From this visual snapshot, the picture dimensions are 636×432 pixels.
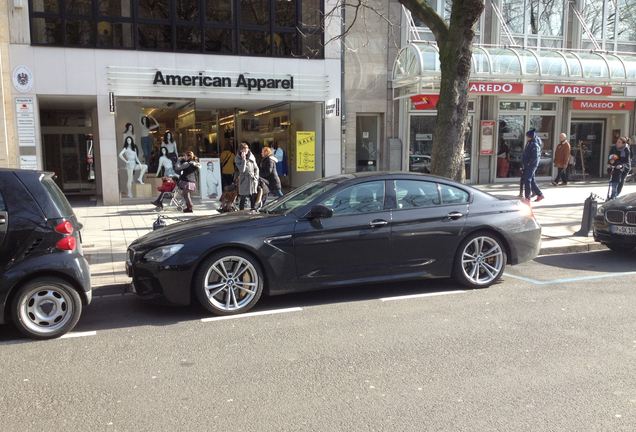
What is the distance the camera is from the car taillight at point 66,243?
513 cm

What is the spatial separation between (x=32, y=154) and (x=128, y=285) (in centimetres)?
936

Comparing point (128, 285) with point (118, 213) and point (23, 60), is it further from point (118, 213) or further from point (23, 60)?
point (23, 60)

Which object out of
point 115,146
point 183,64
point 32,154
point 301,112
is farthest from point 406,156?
point 32,154

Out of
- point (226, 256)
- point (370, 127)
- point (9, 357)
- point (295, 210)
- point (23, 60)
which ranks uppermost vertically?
point (23, 60)

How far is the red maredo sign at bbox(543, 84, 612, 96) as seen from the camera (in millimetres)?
17578

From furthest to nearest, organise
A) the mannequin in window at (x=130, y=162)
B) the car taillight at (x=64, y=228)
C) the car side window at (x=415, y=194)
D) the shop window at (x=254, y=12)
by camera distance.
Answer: the shop window at (x=254, y=12)
the mannequin in window at (x=130, y=162)
the car side window at (x=415, y=194)
the car taillight at (x=64, y=228)

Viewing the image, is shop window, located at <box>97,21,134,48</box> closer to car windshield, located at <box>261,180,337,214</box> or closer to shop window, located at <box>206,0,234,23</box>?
shop window, located at <box>206,0,234,23</box>

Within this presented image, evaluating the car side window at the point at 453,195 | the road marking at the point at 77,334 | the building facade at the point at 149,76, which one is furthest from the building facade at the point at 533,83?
the road marking at the point at 77,334

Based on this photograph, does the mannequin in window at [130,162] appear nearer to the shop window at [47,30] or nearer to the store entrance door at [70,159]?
the shop window at [47,30]

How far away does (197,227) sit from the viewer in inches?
235

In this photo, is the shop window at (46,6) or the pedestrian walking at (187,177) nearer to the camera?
the pedestrian walking at (187,177)

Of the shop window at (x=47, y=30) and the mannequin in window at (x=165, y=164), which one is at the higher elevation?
the shop window at (x=47, y=30)

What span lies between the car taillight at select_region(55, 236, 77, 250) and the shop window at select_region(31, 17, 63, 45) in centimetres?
1125

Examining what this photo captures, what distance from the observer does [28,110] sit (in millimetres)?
14164
